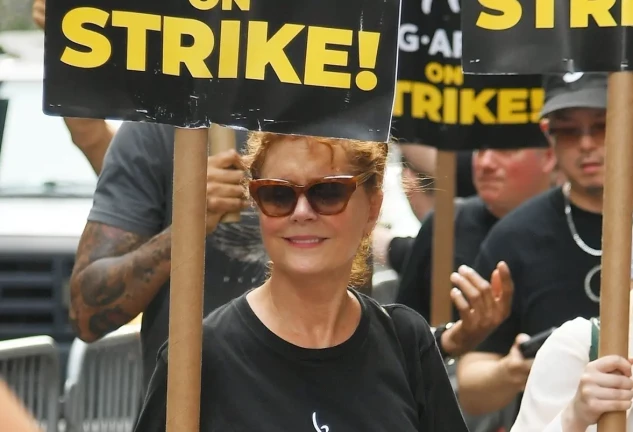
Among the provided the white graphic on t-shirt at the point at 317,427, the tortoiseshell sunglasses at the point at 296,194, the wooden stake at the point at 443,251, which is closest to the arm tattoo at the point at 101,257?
the tortoiseshell sunglasses at the point at 296,194

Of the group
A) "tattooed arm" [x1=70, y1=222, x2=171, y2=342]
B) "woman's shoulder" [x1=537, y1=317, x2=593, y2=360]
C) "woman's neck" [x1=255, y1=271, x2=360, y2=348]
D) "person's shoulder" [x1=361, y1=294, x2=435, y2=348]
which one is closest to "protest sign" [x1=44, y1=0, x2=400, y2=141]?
"woman's neck" [x1=255, y1=271, x2=360, y2=348]

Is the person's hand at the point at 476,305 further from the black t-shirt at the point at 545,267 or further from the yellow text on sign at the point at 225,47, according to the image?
the yellow text on sign at the point at 225,47

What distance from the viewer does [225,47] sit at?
304cm

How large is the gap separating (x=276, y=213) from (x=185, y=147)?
23 cm

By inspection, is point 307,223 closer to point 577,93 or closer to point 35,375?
point 577,93

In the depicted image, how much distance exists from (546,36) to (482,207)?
3.01 meters

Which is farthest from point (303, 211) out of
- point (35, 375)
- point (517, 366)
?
point (35, 375)

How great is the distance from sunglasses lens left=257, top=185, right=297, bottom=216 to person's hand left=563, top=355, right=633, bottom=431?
0.69 meters

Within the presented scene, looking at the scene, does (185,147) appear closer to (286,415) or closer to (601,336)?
(286,415)

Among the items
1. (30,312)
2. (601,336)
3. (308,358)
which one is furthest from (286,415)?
(30,312)

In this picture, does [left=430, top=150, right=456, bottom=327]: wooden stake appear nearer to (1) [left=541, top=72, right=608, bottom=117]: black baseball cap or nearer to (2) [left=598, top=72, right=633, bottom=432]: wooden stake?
(1) [left=541, top=72, right=608, bottom=117]: black baseball cap

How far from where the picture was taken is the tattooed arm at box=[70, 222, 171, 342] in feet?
13.9

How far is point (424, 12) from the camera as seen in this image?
5695 millimetres

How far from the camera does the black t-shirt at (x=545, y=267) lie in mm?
4707
